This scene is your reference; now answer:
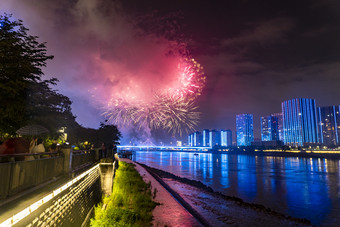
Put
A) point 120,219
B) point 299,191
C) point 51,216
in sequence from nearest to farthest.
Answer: point 51,216
point 120,219
point 299,191

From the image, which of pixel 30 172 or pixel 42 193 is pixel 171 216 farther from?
pixel 30 172

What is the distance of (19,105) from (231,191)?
28496 mm

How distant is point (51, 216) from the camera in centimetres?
562

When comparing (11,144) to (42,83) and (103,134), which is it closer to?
(42,83)

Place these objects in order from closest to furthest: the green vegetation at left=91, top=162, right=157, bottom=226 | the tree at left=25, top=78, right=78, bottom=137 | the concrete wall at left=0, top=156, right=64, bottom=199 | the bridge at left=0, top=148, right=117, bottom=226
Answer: the bridge at left=0, top=148, right=117, bottom=226
the concrete wall at left=0, top=156, right=64, bottom=199
the green vegetation at left=91, top=162, right=157, bottom=226
the tree at left=25, top=78, right=78, bottom=137

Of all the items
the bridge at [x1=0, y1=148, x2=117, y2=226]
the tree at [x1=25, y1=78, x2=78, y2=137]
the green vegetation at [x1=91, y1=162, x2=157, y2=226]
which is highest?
the tree at [x1=25, y1=78, x2=78, y2=137]

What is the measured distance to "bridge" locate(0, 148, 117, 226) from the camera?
16.7 feet

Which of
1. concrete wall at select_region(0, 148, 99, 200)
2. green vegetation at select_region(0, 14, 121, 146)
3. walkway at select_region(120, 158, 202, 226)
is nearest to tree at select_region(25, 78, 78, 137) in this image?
green vegetation at select_region(0, 14, 121, 146)

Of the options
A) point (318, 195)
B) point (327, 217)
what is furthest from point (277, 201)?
point (318, 195)

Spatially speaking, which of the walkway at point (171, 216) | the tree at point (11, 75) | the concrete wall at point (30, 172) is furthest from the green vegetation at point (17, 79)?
the walkway at point (171, 216)

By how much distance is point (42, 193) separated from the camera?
7.41 meters

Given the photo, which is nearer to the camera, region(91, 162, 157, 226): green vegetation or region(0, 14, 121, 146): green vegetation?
region(91, 162, 157, 226): green vegetation

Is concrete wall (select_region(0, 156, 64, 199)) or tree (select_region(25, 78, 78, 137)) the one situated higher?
tree (select_region(25, 78, 78, 137))

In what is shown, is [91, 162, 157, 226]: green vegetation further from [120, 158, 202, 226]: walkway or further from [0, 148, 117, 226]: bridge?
[0, 148, 117, 226]: bridge
